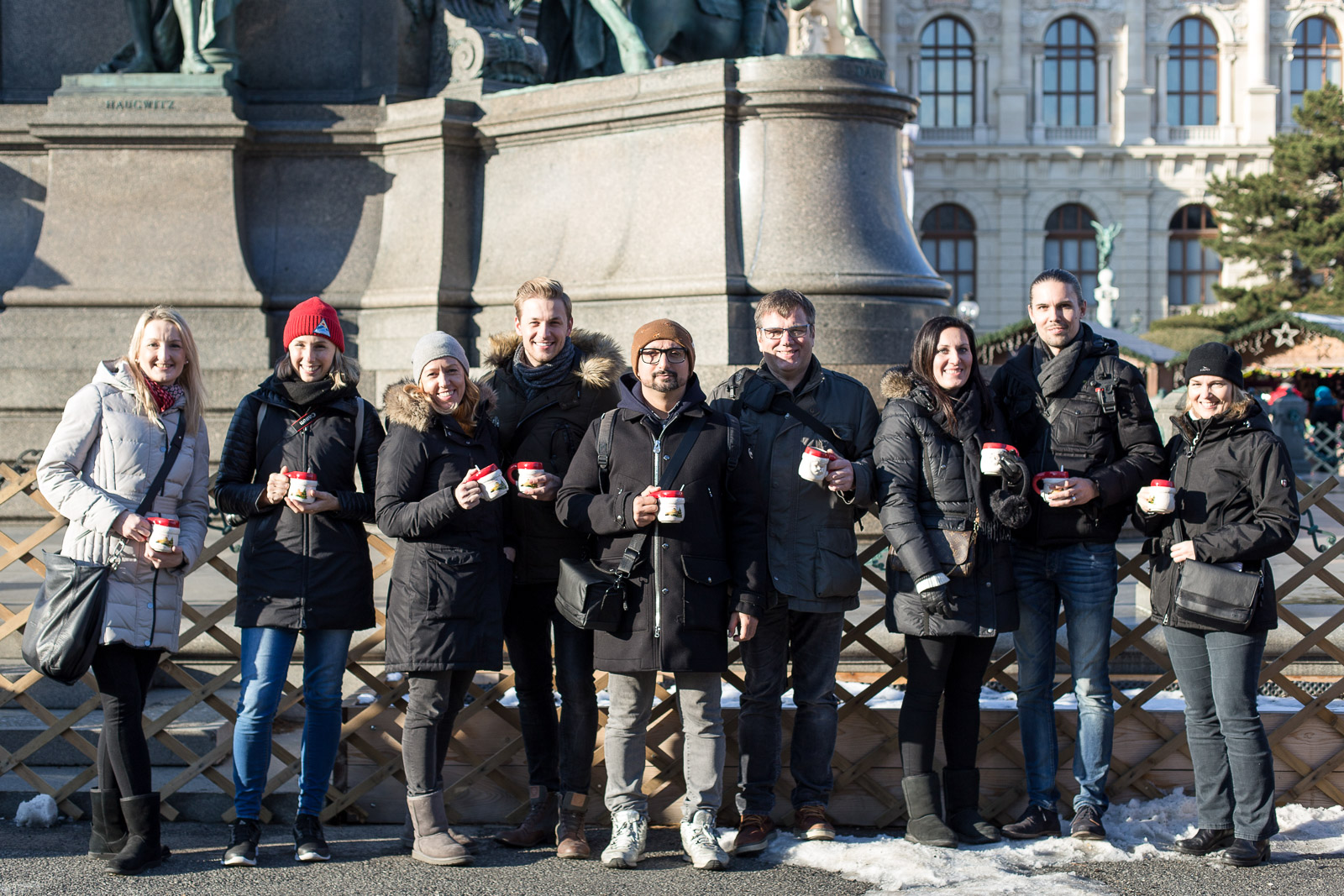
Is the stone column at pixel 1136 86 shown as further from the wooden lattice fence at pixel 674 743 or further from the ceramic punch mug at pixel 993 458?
the ceramic punch mug at pixel 993 458

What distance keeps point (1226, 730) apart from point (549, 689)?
7.76 feet

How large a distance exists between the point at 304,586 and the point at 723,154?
4.59m

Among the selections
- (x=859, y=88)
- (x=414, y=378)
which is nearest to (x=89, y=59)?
(x=859, y=88)

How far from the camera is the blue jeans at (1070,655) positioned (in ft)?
16.6

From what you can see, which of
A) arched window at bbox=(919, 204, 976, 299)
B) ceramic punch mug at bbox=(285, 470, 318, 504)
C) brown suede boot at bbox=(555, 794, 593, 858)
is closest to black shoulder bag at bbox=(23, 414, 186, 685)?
ceramic punch mug at bbox=(285, 470, 318, 504)

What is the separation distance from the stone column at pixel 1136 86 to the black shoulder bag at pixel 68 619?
62008 millimetres

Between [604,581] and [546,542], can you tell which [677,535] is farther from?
[546,542]

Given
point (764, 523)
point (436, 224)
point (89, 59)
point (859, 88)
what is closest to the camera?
point (764, 523)

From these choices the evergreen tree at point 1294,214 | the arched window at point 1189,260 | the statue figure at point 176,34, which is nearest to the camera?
the statue figure at point 176,34

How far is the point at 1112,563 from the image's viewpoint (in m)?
5.10

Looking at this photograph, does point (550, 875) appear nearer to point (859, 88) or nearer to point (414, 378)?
point (414, 378)

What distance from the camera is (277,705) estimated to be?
16.1ft

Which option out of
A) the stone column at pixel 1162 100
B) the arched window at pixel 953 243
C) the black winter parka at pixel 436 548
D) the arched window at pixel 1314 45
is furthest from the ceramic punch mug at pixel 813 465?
→ the arched window at pixel 1314 45

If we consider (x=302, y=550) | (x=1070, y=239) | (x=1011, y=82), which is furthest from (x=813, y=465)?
(x=1070, y=239)
